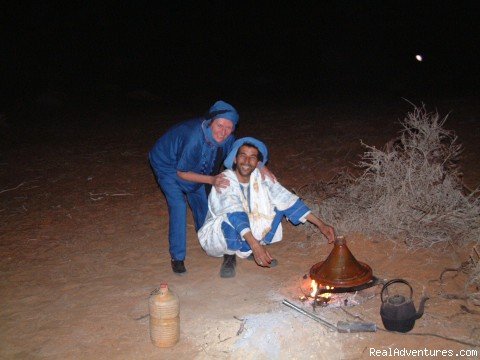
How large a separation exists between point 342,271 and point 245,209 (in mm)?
1037

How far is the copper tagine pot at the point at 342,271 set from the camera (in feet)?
11.1

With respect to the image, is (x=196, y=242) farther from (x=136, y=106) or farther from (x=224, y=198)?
(x=136, y=106)

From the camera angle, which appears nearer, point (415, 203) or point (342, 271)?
point (342, 271)

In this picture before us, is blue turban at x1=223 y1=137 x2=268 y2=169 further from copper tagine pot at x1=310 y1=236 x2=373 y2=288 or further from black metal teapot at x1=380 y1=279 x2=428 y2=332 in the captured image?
black metal teapot at x1=380 y1=279 x2=428 y2=332

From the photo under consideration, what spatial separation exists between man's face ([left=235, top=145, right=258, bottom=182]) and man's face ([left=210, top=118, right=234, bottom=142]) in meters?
0.17

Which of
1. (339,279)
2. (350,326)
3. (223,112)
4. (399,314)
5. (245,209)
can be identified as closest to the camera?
(399,314)

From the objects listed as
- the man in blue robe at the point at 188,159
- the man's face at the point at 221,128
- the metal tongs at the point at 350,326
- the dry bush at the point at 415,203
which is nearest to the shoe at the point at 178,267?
the man in blue robe at the point at 188,159

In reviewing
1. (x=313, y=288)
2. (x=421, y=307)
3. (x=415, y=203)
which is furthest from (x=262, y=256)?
(x=415, y=203)

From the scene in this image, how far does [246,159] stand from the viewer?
3959 mm

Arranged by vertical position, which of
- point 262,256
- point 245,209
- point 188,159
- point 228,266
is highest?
point 188,159

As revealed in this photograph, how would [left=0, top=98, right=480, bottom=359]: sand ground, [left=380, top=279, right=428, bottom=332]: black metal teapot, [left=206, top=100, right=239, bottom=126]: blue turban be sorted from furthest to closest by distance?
[left=206, top=100, right=239, bottom=126]: blue turban < [left=0, top=98, right=480, bottom=359]: sand ground < [left=380, top=279, right=428, bottom=332]: black metal teapot

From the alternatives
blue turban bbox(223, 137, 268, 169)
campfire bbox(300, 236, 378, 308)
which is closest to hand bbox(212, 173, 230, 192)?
blue turban bbox(223, 137, 268, 169)

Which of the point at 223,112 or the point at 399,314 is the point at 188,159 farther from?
the point at 399,314

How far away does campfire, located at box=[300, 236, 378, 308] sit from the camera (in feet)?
11.2
